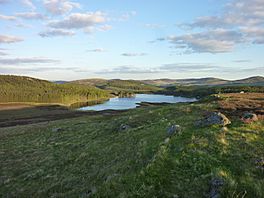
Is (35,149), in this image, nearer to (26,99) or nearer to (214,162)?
(214,162)

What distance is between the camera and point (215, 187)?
1212 centimetres

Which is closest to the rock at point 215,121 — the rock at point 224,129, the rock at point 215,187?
the rock at point 224,129

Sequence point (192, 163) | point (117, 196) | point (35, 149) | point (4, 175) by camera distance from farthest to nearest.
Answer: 1. point (35, 149)
2. point (4, 175)
3. point (192, 163)
4. point (117, 196)

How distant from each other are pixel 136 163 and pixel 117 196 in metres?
3.81

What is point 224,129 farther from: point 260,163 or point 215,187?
point 215,187

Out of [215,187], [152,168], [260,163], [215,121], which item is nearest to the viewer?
[215,187]

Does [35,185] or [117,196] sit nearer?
[117,196]

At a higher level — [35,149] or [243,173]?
[243,173]

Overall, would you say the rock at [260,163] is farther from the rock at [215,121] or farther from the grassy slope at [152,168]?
the rock at [215,121]

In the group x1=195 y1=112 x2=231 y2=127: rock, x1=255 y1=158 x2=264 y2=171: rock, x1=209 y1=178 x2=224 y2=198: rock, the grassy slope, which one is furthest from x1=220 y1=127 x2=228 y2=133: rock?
x1=209 y1=178 x2=224 y2=198: rock

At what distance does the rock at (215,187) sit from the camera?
11.7 m

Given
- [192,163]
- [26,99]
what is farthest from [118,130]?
[26,99]

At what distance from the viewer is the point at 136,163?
52.7 feet

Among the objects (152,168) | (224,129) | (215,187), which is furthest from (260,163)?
(224,129)
